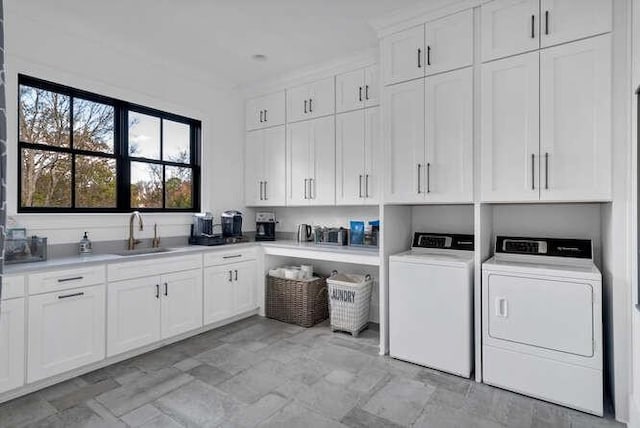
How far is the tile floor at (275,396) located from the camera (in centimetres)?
204

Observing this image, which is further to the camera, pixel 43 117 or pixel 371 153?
pixel 371 153

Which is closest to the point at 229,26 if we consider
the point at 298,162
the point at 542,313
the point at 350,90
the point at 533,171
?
the point at 350,90

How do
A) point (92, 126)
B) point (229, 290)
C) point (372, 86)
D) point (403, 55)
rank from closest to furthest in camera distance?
point (403, 55) → point (92, 126) → point (372, 86) → point (229, 290)

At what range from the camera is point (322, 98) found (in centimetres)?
373

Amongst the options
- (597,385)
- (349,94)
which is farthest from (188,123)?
(597,385)

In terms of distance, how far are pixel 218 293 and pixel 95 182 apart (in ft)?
5.02

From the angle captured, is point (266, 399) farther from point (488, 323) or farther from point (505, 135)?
point (505, 135)

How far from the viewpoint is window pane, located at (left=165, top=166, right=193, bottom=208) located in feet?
12.3

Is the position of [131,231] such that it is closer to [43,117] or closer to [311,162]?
[43,117]

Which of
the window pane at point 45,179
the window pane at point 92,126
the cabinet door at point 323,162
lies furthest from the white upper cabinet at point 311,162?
the window pane at point 45,179

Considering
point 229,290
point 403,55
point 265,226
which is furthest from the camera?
point 265,226

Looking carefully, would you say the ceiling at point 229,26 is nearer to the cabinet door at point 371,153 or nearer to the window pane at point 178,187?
the cabinet door at point 371,153

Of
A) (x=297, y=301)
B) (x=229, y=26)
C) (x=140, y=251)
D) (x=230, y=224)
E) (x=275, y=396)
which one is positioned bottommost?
(x=275, y=396)

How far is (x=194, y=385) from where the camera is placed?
2.44 m
